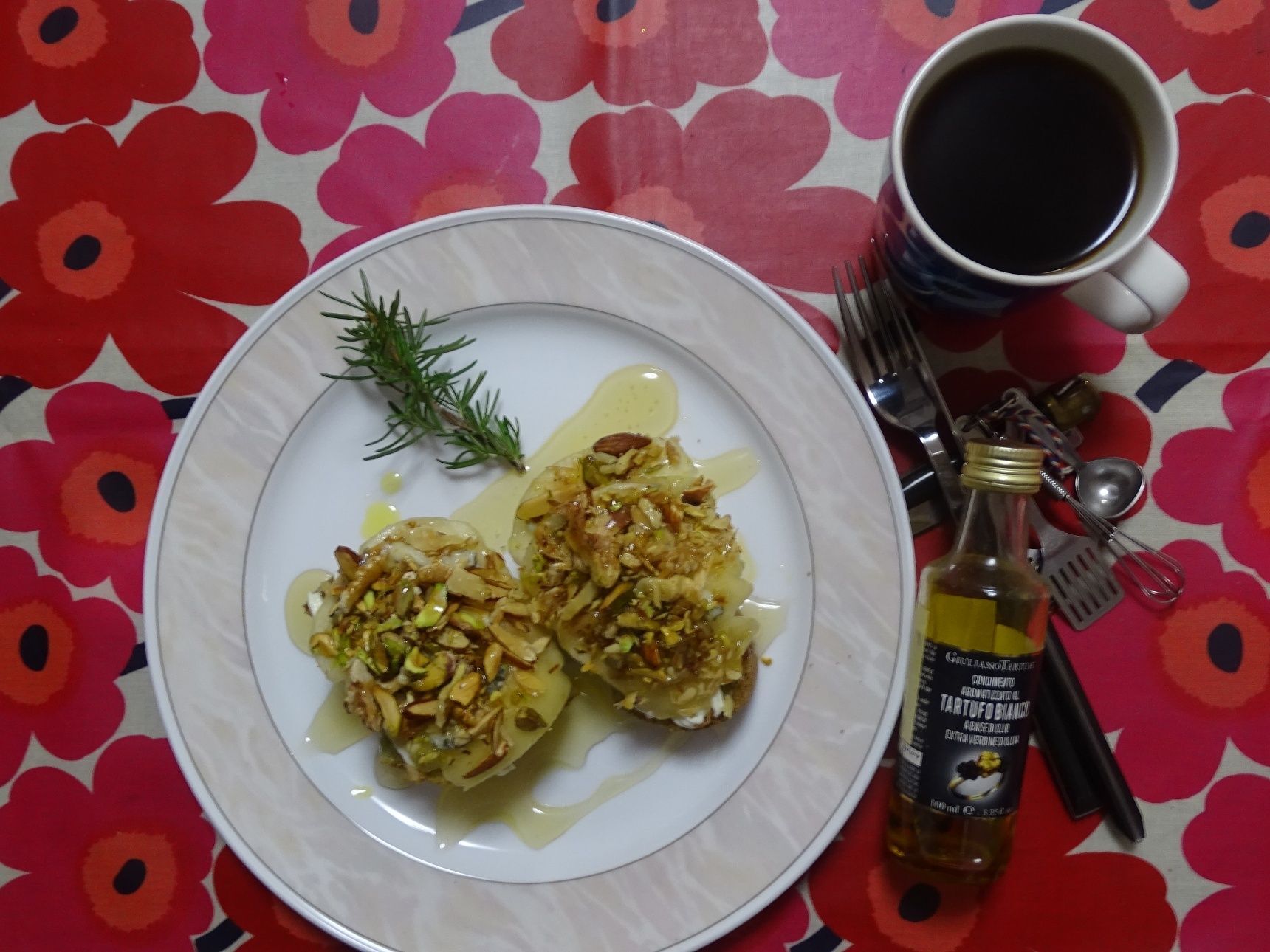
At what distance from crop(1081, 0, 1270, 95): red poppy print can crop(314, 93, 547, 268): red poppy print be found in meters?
0.99

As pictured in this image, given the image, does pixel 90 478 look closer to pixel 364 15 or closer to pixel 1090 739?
pixel 364 15

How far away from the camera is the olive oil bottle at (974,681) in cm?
121

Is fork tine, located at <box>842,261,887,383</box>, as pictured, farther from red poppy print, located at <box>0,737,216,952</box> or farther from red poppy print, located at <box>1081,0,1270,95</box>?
red poppy print, located at <box>0,737,216,952</box>

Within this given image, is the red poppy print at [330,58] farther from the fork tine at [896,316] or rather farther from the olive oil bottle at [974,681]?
the olive oil bottle at [974,681]

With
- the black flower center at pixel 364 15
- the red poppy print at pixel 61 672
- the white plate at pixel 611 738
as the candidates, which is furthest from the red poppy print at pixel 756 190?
the red poppy print at pixel 61 672

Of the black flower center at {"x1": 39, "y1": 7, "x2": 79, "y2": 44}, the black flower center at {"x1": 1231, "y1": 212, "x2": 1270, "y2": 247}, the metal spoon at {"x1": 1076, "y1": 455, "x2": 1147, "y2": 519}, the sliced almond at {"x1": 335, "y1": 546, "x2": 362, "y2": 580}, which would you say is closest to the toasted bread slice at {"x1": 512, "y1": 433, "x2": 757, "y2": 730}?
the sliced almond at {"x1": 335, "y1": 546, "x2": 362, "y2": 580}

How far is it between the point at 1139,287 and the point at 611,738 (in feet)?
3.38

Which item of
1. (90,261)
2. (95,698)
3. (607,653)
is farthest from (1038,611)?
Result: (90,261)

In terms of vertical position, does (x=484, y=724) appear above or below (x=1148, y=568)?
above

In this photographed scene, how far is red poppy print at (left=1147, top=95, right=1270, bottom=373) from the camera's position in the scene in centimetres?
139

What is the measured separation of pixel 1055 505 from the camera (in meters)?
1.40

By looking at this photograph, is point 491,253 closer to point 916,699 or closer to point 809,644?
point 809,644

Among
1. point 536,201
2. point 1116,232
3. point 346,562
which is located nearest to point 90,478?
point 346,562

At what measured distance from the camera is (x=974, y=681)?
1208 mm
